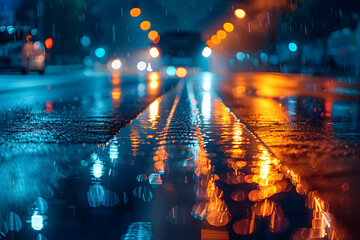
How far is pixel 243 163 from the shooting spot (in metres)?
7.26

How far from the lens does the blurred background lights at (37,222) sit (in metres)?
→ 4.47

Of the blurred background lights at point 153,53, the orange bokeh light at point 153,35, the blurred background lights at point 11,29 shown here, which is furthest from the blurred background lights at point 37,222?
the orange bokeh light at point 153,35

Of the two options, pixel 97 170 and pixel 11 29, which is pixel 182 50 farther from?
pixel 97 170

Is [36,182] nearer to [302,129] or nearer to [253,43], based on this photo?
[302,129]

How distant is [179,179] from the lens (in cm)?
629

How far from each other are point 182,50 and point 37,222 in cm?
5098

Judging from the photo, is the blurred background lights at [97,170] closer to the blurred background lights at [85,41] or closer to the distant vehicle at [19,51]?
the distant vehicle at [19,51]

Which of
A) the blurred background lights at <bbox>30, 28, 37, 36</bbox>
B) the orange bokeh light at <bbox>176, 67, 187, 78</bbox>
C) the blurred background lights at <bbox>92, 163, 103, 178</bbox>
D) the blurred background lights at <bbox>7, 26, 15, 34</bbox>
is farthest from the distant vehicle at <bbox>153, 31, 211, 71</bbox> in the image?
the blurred background lights at <bbox>92, 163, 103, 178</bbox>

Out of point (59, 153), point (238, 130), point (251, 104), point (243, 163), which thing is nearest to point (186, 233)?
point (243, 163)

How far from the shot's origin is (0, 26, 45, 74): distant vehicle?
43406 mm

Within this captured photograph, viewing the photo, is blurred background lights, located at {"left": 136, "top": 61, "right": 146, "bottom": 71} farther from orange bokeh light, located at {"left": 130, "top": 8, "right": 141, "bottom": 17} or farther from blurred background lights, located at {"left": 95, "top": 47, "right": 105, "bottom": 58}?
orange bokeh light, located at {"left": 130, "top": 8, "right": 141, "bottom": 17}

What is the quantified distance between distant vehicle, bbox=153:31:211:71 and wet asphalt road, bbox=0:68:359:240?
4235cm

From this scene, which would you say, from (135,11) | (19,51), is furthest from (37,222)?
(135,11)

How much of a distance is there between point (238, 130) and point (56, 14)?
149ft
